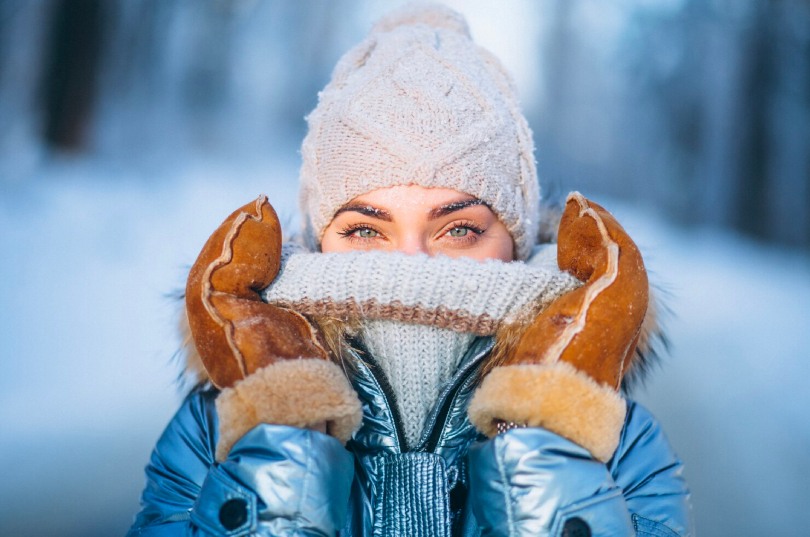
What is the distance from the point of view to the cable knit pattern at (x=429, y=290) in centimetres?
88

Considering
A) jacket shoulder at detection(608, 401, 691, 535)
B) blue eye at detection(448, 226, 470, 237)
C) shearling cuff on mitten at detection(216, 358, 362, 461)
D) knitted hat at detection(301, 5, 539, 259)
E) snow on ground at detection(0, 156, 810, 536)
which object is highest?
knitted hat at detection(301, 5, 539, 259)

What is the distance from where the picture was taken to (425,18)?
1.33 metres

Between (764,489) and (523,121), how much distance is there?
60.9 inches

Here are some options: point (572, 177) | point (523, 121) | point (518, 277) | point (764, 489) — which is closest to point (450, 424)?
point (518, 277)

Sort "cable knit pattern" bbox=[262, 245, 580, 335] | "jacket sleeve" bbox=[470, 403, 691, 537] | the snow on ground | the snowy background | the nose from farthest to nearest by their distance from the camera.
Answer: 1. the snowy background
2. the snow on ground
3. the nose
4. "cable knit pattern" bbox=[262, 245, 580, 335]
5. "jacket sleeve" bbox=[470, 403, 691, 537]

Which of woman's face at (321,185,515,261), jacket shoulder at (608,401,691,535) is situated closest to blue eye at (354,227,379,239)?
woman's face at (321,185,515,261)

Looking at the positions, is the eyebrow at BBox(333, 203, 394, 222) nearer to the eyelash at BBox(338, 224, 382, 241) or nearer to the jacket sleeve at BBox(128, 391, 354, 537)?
the eyelash at BBox(338, 224, 382, 241)

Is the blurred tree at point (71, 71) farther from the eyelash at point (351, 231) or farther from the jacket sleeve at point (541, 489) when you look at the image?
the jacket sleeve at point (541, 489)

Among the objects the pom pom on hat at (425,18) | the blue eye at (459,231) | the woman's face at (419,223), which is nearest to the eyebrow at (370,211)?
the woman's face at (419,223)

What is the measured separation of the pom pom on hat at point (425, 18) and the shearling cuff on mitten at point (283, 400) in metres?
0.85

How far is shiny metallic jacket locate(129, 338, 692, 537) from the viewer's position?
70 centimetres

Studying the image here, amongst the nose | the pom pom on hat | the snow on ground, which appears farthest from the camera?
the snow on ground

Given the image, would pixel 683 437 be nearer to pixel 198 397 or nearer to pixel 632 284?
pixel 632 284

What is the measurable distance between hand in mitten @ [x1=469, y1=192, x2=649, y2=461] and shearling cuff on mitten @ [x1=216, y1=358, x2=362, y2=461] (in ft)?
0.58
